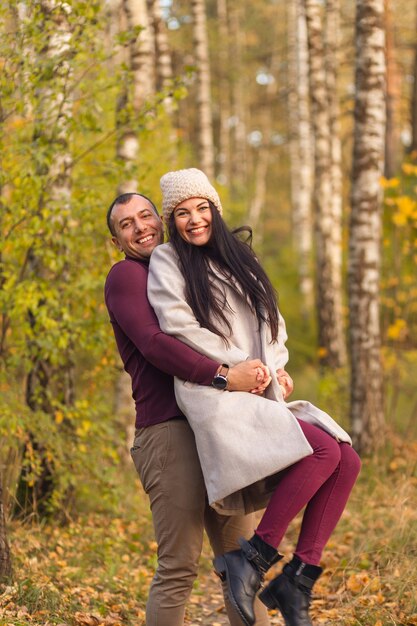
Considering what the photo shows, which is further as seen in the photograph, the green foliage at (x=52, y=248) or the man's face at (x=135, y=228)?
the green foliage at (x=52, y=248)

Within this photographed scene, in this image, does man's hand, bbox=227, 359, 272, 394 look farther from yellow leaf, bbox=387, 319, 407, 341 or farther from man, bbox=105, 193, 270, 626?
yellow leaf, bbox=387, 319, 407, 341

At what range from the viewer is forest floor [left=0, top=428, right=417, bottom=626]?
4.79 metres

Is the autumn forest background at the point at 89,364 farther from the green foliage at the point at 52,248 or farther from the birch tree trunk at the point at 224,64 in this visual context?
the birch tree trunk at the point at 224,64

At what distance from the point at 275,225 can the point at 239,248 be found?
3362cm

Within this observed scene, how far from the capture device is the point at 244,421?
3643 mm

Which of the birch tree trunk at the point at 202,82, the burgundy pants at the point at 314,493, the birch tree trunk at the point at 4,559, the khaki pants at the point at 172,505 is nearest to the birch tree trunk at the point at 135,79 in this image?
the birch tree trunk at the point at 4,559

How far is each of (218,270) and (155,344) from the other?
1.53 ft

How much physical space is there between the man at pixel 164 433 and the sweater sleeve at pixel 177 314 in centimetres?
4

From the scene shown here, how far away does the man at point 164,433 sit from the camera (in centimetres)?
366

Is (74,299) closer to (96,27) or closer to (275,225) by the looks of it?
(96,27)

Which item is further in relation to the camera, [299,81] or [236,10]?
[236,10]

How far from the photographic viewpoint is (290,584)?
145 inches

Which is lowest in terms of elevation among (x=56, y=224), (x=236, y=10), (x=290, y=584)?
(x=290, y=584)

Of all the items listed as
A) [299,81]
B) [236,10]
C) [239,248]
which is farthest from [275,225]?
[239,248]
